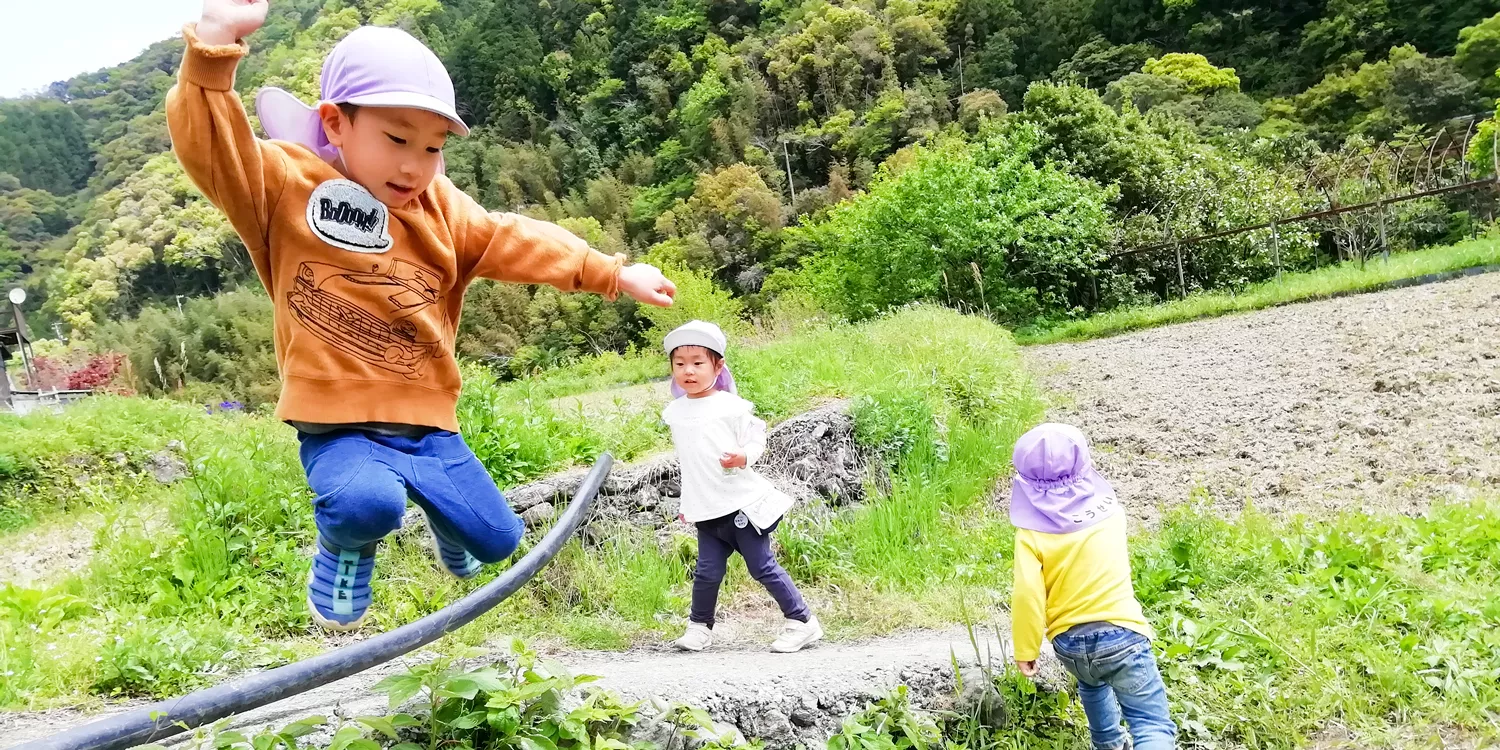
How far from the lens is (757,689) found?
105 inches

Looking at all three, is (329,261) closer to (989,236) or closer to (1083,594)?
(1083,594)

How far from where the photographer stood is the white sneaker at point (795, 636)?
11.4 ft

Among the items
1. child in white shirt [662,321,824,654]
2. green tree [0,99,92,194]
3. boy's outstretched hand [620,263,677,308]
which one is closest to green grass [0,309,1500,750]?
child in white shirt [662,321,824,654]

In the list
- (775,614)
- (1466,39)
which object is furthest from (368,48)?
(1466,39)

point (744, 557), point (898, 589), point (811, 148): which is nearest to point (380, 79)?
point (744, 557)

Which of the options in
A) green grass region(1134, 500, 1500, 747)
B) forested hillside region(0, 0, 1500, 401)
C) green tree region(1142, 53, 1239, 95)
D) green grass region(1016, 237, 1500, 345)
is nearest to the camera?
green grass region(1134, 500, 1500, 747)

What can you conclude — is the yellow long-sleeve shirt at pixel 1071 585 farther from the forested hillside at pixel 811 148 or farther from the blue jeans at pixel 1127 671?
the forested hillside at pixel 811 148

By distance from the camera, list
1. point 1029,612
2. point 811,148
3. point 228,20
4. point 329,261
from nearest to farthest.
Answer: point 228,20
point 329,261
point 1029,612
point 811,148

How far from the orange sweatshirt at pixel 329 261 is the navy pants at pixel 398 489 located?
0.05 metres

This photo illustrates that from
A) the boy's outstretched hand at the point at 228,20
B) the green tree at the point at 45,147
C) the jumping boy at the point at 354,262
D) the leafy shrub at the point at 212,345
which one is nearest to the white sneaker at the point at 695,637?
the jumping boy at the point at 354,262

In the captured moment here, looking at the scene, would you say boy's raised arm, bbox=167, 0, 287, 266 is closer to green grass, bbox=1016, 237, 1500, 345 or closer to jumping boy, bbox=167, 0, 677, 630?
jumping boy, bbox=167, 0, 677, 630

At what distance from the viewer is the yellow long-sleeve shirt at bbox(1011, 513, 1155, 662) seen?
2.42 m

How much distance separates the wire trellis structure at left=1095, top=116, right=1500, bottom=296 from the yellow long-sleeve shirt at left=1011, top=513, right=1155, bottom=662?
14008 mm

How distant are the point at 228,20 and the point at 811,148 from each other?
3798 cm
